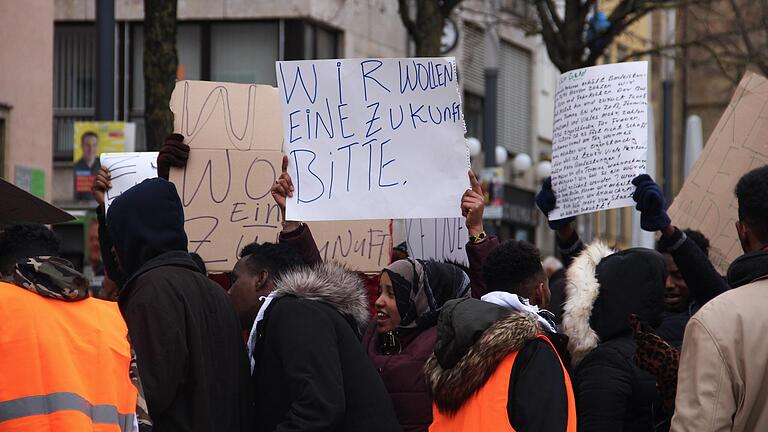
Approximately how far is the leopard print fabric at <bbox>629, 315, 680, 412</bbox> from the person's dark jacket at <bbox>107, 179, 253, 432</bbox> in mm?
1452

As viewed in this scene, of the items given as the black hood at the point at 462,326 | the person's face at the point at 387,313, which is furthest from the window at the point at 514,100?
the black hood at the point at 462,326

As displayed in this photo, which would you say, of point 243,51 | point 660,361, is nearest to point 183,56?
point 243,51

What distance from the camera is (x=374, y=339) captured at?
6.00m

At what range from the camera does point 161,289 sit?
198 inches

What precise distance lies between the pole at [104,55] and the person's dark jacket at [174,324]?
6861 mm

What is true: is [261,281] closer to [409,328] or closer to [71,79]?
[409,328]

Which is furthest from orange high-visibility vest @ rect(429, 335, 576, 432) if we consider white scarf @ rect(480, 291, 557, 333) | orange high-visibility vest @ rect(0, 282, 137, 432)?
orange high-visibility vest @ rect(0, 282, 137, 432)

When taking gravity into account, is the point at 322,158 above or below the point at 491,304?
above

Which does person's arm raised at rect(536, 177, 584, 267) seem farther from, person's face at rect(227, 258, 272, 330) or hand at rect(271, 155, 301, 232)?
person's face at rect(227, 258, 272, 330)

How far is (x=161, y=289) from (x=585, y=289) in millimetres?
1783

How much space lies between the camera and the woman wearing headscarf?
227 inches

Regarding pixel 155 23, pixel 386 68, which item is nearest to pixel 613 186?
pixel 386 68

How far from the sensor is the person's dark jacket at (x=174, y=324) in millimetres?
4969

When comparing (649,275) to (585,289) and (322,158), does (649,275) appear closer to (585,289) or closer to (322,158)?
(585,289)
